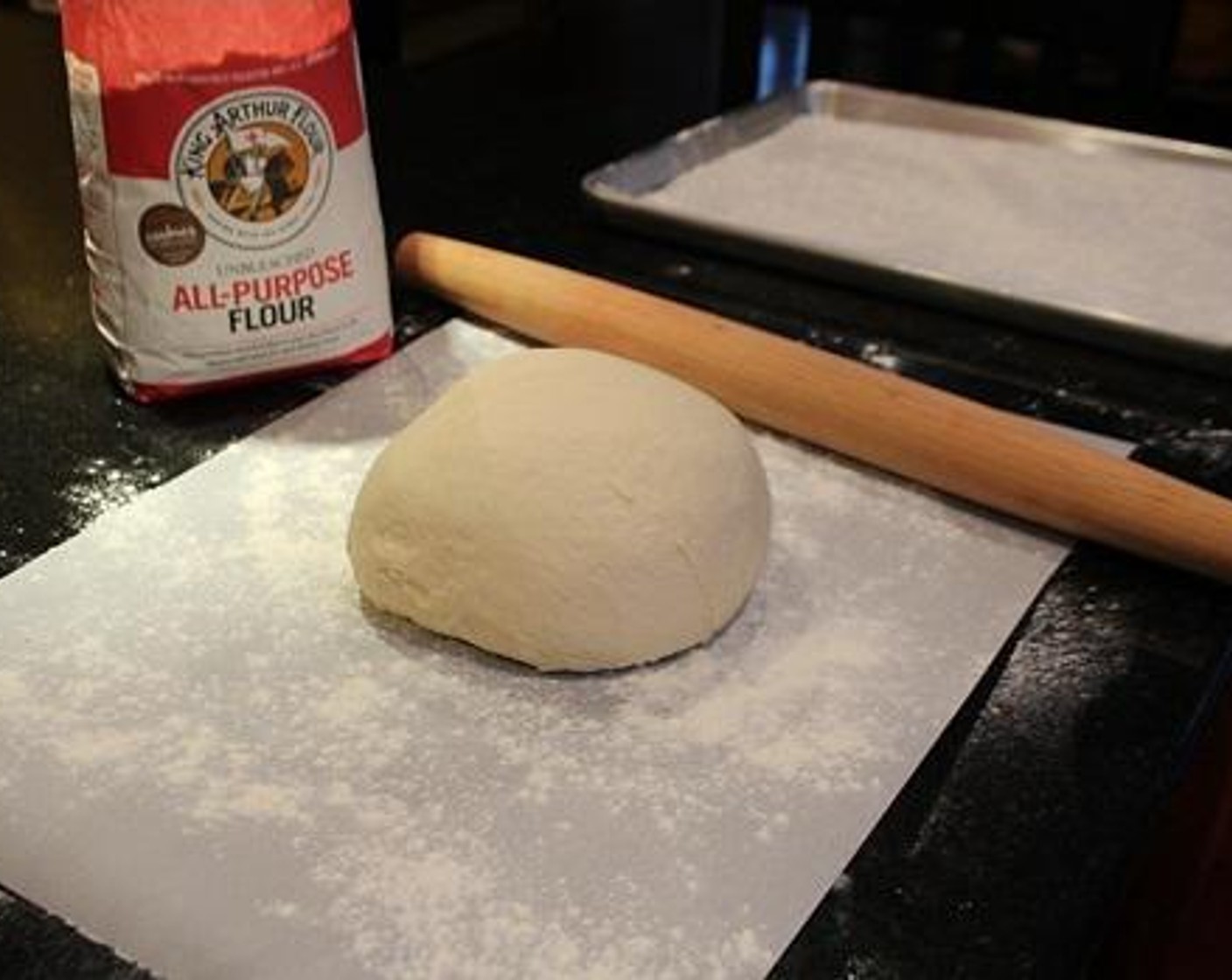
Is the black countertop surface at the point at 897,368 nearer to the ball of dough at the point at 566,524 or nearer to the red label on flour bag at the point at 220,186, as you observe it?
the red label on flour bag at the point at 220,186

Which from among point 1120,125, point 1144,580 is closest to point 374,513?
point 1144,580

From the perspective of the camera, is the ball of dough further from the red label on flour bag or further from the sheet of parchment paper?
the red label on flour bag

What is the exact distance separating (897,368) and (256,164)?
0.46 m

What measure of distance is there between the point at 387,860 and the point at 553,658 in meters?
0.14

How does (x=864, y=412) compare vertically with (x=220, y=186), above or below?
below

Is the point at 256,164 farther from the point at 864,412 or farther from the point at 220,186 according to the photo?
the point at 864,412

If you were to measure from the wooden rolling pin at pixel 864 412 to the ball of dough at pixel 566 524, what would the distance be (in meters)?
0.13

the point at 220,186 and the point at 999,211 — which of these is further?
the point at 999,211

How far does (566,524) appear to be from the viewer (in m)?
0.70

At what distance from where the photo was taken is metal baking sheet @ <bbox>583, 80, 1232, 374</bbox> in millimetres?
1053

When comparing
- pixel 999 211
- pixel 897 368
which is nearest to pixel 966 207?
pixel 999 211

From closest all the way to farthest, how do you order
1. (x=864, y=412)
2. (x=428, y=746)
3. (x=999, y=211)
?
(x=428, y=746) → (x=864, y=412) → (x=999, y=211)

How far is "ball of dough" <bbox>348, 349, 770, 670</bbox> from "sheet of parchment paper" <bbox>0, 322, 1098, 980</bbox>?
0.08 feet

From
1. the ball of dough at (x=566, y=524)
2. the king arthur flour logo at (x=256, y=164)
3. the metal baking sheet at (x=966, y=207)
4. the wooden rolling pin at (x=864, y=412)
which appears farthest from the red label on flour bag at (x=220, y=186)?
the metal baking sheet at (x=966, y=207)
